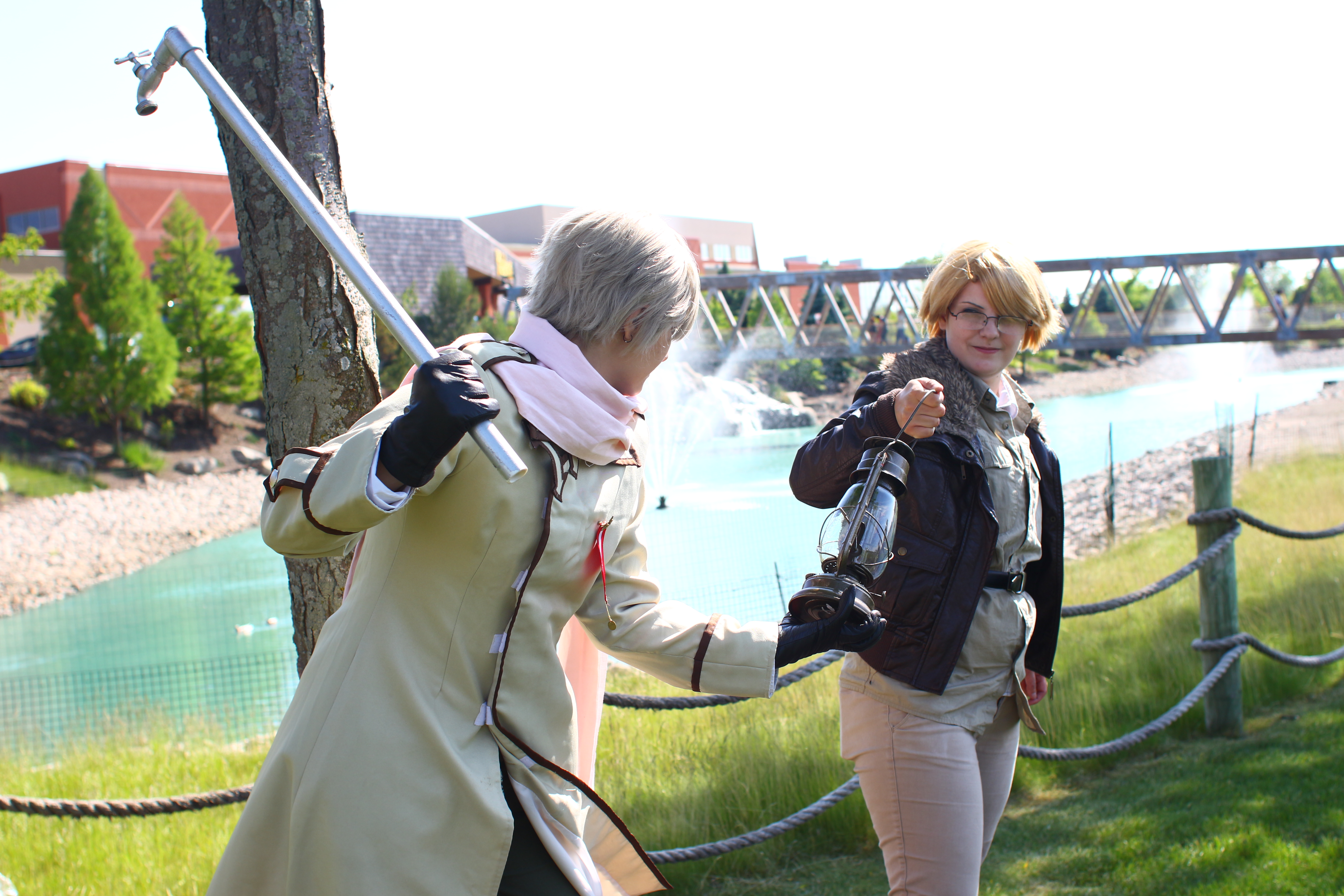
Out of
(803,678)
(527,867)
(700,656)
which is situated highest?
(700,656)

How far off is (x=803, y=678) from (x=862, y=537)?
2188mm

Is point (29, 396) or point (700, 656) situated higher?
point (700, 656)

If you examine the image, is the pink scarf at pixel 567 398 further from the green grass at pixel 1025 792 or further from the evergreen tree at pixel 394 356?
the evergreen tree at pixel 394 356

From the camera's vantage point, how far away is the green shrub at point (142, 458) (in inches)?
1275

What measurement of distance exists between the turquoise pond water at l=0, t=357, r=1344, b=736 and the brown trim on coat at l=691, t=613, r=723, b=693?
152 centimetres

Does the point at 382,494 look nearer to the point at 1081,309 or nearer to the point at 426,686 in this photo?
the point at 426,686

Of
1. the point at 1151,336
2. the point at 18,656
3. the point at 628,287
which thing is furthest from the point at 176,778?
the point at 1151,336

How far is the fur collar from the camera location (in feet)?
7.98

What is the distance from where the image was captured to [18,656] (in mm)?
15039

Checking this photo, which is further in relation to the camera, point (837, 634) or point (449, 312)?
point (449, 312)

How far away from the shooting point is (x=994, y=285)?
2471 mm

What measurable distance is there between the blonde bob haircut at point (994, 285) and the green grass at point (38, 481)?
32.0 meters

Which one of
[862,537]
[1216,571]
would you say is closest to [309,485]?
[862,537]

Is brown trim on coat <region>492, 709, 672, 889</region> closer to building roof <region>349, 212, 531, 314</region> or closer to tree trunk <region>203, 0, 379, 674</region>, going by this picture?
tree trunk <region>203, 0, 379, 674</region>
